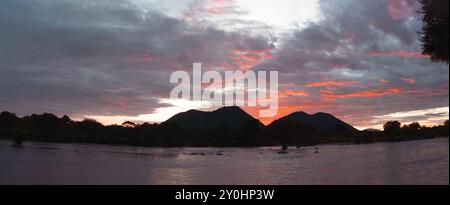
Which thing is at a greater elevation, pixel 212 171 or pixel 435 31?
pixel 435 31

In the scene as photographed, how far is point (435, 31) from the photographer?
17594 millimetres

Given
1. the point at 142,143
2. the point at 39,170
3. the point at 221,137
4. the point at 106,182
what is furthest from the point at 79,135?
the point at 106,182

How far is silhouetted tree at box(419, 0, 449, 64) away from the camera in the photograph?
16547mm

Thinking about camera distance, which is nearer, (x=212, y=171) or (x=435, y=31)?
(x=435, y=31)

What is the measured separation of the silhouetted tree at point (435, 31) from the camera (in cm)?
1655

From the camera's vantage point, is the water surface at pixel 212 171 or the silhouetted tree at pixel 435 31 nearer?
the silhouetted tree at pixel 435 31

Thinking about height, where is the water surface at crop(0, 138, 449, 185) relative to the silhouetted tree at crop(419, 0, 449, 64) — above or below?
below

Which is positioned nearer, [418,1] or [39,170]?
[418,1]

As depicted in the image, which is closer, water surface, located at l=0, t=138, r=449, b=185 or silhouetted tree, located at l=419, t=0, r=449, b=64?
silhouetted tree, located at l=419, t=0, r=449, b=64

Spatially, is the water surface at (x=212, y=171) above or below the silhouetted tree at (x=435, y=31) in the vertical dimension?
below
